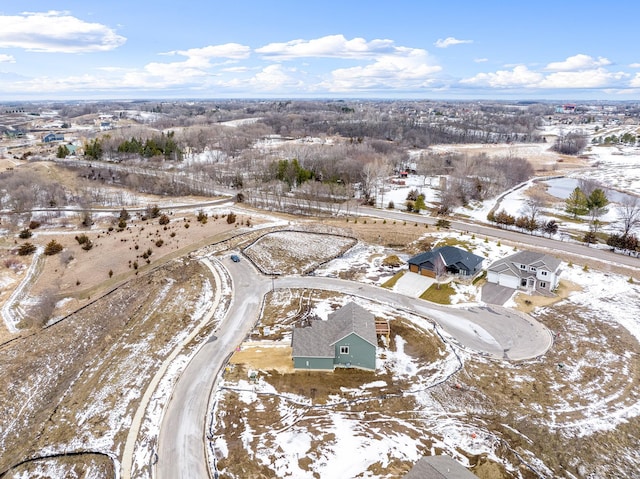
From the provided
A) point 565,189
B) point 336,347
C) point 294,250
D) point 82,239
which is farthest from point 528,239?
point 82,239

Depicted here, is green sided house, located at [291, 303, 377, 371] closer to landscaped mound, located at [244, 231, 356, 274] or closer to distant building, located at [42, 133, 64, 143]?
landscaped mound, located at [244, 231, 356, 274]

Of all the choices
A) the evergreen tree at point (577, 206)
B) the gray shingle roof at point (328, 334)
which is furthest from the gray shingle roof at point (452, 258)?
the evergreen tree at point (577, 206)

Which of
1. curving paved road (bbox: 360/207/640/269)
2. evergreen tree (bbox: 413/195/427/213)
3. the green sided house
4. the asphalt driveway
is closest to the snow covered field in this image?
the green sided house

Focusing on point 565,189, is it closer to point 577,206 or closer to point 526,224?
point 577,206

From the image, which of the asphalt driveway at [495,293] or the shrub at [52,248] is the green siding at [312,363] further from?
the shrub at [52,248]

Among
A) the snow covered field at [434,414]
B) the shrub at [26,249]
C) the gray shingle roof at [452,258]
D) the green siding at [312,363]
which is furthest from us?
the shrub at [26,249]

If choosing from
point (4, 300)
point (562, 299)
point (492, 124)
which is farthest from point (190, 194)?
point (492, 124)
